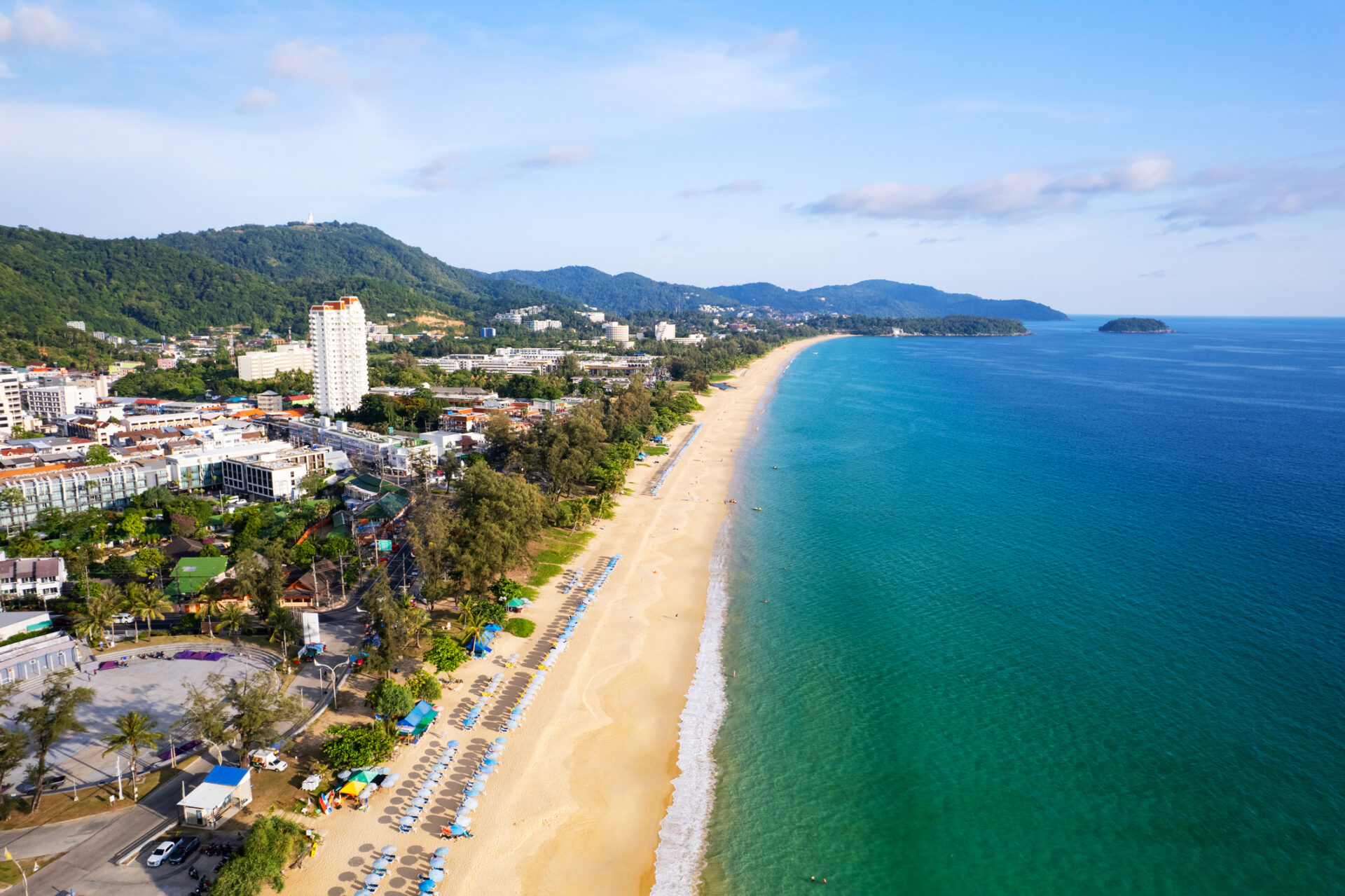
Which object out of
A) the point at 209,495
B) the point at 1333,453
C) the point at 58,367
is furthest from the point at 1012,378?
the point at 58,367

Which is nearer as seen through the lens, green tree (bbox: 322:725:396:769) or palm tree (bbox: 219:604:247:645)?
green tree (bbox: 322:725:396:769)

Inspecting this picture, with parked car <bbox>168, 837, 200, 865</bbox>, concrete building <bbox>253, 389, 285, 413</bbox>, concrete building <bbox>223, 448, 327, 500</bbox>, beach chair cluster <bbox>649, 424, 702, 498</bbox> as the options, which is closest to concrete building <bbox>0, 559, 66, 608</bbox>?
concrete building <bbox>223, 448, 327, 500</bbox>

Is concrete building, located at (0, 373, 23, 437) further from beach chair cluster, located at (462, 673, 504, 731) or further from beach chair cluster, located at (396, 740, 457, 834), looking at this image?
beach chair cluster, located at (396, 740, 457, 834)

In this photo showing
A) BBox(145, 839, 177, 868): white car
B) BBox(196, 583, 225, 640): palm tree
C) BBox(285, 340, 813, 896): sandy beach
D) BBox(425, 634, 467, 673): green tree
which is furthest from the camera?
BBox(196, 583, 225, 640): palm tree

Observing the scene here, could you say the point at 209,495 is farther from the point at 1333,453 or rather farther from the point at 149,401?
the point at 1333,453

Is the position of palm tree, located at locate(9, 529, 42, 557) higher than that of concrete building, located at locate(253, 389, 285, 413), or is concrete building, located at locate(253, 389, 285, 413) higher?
concrete building, located at locate(253, 389, 285, 413)

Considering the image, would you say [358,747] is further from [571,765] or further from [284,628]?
[284,628]
